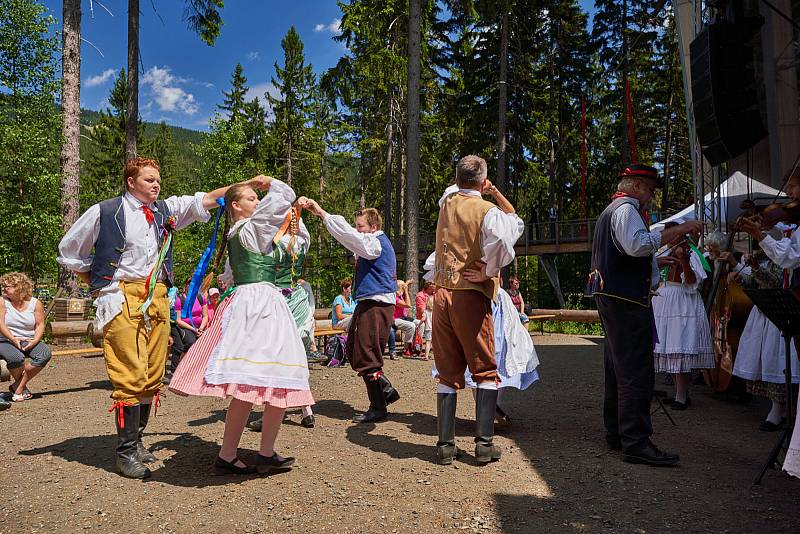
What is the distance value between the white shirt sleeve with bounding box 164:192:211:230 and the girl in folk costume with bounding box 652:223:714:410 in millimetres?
4309

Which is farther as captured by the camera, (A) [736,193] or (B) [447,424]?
(A) [736,193]

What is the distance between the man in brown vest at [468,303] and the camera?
381 centimetres

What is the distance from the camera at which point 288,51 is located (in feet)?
102

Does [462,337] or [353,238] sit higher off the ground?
[353,238]

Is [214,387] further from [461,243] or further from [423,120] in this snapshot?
[423,120]

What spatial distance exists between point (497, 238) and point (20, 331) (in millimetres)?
5398

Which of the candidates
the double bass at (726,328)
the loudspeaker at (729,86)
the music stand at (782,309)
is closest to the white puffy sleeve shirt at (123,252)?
the music stand at (782,309)

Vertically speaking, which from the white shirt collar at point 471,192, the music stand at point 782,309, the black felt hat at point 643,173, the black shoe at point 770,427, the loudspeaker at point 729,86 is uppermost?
the loudspeaker at point 729,86

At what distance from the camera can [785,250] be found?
140 inches

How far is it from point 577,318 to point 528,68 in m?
12.3

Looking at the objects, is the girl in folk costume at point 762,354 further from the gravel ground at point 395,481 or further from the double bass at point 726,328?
the double bass at point 726,328

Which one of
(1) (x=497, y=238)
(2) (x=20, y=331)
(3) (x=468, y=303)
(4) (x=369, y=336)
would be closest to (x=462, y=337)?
(3) (x=468, y=303)

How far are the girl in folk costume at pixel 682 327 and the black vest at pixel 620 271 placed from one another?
2.08 m

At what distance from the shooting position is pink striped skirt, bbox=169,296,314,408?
3262 millimetres
